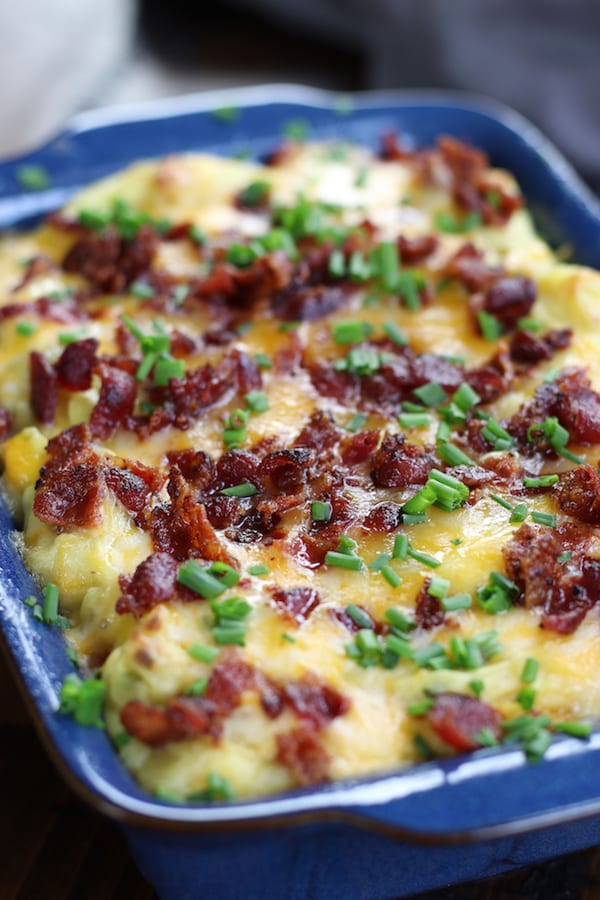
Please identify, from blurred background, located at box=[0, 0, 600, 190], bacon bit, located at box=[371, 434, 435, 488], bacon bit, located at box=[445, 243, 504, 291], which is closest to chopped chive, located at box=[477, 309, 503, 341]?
bacon bit, located at box=[445, 243, 504, 291]

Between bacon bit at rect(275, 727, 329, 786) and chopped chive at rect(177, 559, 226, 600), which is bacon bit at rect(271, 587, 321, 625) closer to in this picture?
chopped chive at rect(177, 559, 226, 600)

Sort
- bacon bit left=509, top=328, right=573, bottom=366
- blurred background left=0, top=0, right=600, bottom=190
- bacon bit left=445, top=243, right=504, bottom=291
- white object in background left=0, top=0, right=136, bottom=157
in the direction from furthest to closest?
white object in background left=0, top=0, right=136, bottom=157
blurred background left=0, top=0, right=600, bottom=190
bacon bit left=445, top=243, right=504, bottom=291
bacon bit left=509, top=328, right=573, bottom=366

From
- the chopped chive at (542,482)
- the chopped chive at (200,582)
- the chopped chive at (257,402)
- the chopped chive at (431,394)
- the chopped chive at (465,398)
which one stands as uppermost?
the chopped chive at (465,398)

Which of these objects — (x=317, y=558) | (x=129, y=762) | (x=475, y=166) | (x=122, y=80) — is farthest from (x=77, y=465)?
(x=122, y=80)

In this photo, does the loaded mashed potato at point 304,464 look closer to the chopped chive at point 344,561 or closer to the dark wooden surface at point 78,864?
the chopped chive at point 344,561

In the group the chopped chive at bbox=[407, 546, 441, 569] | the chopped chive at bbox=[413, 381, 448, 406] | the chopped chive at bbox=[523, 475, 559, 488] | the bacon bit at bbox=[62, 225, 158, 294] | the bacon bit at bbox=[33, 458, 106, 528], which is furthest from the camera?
the bacon bit at bbox=[62, 225, 158, 294]

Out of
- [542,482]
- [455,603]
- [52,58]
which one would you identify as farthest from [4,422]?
[52,58]

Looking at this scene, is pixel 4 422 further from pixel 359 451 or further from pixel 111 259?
pixel 359 451

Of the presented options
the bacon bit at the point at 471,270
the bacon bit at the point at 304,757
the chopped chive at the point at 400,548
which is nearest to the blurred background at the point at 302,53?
the bacon bit at the point at 471,270
